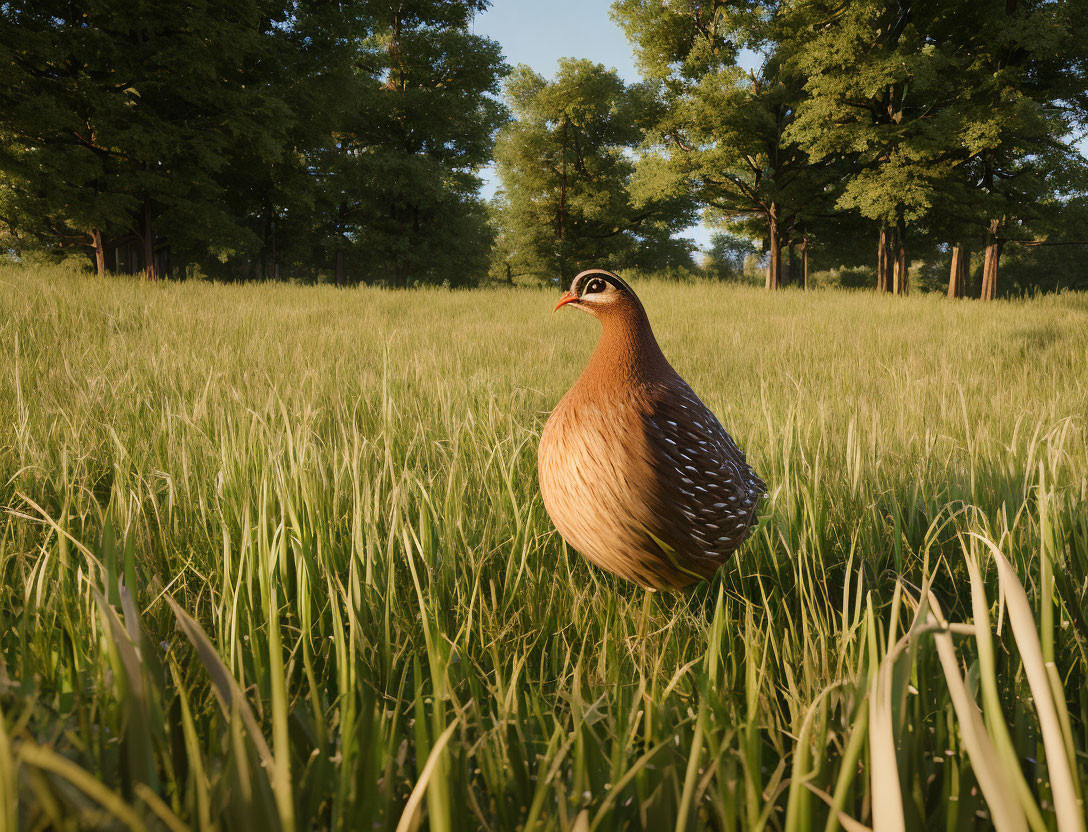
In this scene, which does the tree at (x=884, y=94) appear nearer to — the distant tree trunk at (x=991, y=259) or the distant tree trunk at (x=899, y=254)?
the distant tree trunk at (x=899, y=254)

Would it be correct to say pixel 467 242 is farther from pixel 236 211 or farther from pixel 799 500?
pixel 799 500

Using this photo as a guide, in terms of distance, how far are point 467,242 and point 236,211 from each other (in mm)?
11340

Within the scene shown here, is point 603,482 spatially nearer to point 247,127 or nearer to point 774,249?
point 247,127

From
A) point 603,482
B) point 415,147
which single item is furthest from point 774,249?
point 603,482

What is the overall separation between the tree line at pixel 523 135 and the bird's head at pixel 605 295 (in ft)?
49.0

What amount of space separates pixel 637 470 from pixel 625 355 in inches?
14.7

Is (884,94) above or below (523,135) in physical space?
below

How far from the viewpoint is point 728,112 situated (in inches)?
800

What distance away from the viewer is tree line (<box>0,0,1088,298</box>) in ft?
43.6

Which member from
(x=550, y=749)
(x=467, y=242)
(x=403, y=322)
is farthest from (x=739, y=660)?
(x=467, y=242)

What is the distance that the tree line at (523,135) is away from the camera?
523 inches

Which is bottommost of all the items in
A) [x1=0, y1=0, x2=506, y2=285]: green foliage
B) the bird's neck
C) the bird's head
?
the bird's neck

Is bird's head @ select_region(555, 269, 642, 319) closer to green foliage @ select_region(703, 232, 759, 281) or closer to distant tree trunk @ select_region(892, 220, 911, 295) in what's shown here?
distant tree trunk @ select_region(892, 220, 911, 295)

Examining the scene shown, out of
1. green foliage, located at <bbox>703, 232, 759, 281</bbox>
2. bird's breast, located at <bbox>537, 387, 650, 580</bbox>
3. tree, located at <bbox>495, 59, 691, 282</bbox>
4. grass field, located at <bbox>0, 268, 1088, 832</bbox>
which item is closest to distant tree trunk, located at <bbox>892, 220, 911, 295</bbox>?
tree, located at <bbox>495, 59, 691, 282</bbox>
